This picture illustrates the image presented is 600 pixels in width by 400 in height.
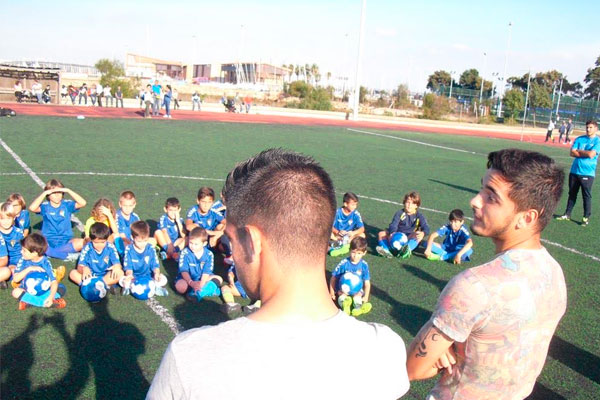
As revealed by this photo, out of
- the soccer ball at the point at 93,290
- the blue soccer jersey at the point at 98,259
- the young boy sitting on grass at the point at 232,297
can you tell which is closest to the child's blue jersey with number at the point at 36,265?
the soccer ball at the point at 93,290

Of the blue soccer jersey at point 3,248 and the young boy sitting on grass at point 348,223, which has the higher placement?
the young boy sitting on grass at point 348,223

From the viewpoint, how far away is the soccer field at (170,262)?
490 cm

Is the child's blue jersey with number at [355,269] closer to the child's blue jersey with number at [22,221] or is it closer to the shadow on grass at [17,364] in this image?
the shadow on grass at [17,364]

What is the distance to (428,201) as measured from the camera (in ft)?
42.7

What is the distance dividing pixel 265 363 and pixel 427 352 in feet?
3.53

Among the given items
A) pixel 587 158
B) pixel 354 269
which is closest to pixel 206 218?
pixel 354 269

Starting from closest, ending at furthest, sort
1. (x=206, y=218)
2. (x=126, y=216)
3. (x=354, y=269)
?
(x=354, y=269) → (x=126, y=216) → (x=206, y=218)

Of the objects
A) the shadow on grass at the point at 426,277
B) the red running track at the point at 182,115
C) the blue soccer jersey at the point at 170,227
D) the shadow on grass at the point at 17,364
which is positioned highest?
the red running track at the point at 182,115

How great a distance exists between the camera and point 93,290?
6215 millimetres

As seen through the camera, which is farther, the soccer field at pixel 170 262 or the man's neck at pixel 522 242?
the soccer field at pixel 170 262

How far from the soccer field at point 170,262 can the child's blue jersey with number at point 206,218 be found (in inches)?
40.2

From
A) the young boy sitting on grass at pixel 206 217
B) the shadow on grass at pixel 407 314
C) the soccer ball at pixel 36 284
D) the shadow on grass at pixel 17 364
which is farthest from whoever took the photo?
the young boy sitting on grass at pixel 206 217

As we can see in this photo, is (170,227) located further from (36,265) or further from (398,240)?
(398,240)

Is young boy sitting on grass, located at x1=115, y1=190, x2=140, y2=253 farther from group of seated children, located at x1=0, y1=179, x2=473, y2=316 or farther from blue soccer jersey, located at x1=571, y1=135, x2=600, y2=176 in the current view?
blue soccer jersey, located at x1=571, y1=135, x2=600, y2=176
